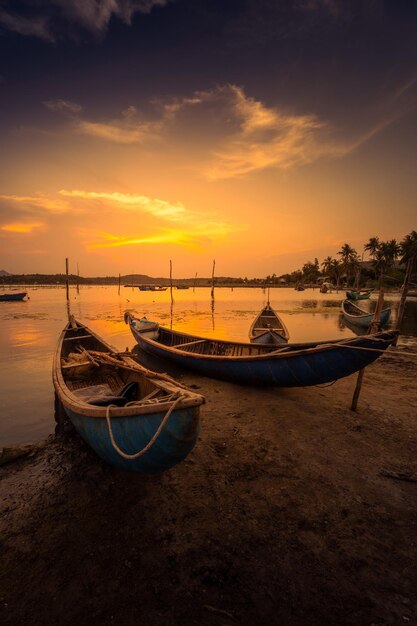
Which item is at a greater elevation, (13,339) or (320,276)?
(320,276)

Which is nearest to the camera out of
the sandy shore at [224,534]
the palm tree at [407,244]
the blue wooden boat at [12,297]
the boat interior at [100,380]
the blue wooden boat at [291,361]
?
the sandy shore at [224,534]

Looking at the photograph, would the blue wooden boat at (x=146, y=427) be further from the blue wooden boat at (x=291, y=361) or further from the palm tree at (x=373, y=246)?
the palm tree at (x=373, y=246)

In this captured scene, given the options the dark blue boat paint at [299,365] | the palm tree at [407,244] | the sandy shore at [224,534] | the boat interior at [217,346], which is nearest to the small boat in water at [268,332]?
the boat interior at [217,346]

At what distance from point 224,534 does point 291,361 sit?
4.11 meters

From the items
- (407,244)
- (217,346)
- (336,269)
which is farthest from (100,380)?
(336,269)

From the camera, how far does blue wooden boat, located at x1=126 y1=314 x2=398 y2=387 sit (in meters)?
6.18

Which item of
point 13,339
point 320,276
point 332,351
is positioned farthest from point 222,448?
point 320,276

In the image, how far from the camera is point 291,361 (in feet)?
22.6

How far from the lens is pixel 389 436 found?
592cm

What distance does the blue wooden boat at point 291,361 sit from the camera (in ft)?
20.3

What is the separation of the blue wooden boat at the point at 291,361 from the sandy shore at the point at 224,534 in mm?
1332

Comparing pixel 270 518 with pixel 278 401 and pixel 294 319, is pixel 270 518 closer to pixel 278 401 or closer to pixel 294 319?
pixel 278 401

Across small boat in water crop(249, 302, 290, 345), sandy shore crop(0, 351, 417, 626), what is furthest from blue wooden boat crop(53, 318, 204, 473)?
small boat in water crop(249, 302, 290, 345)

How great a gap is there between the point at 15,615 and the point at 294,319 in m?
28.0
